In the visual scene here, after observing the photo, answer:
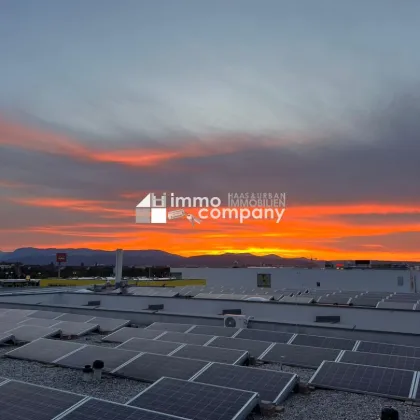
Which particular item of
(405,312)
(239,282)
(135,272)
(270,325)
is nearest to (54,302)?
(270,325)

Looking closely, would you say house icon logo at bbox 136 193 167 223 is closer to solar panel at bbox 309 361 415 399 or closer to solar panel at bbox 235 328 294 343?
solar panel at bbox 235 328 294 343

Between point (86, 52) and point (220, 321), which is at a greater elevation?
point (86, 52)

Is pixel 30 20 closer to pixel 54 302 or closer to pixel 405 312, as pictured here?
pixel 54 302

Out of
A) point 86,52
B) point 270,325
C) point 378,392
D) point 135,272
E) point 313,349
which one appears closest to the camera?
point 378,392

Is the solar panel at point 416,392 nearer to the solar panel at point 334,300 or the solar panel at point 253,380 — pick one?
the solar panel at point 253,380

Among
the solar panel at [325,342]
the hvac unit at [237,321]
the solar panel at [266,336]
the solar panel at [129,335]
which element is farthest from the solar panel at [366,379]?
the hvac unit at [237,321]

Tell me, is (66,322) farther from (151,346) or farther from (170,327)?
(151,346)

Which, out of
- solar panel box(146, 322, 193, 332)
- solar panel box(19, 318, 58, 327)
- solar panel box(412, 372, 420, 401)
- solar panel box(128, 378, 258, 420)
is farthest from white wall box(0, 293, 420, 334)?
solar panel box(128, 378, 258, 420)
